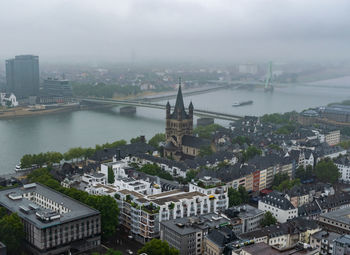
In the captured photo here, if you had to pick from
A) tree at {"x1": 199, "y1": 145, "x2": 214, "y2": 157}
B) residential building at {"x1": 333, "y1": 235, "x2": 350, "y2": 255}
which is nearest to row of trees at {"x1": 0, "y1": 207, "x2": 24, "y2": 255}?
residential building at {"x1": 333, "y1": 235, "x2": 350, "y2": 255}

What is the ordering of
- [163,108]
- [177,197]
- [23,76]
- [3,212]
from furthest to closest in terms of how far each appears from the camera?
[23,76]
[163,108]
[177,197]
[3,212]

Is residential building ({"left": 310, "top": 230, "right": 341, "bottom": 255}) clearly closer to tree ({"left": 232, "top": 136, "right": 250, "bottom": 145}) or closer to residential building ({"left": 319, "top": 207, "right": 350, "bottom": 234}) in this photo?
residential building ({"left": 319, "top": 207, "right": 350, "bottom": 234})

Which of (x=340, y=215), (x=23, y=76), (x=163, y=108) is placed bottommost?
(x=340, y=215)

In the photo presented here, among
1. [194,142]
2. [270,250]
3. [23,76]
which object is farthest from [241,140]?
[23,76]

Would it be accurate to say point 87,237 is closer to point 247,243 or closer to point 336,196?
point 247,243

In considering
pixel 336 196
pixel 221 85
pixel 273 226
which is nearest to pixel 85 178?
pixel 273 226

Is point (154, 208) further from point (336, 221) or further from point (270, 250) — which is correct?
point (336, 221)

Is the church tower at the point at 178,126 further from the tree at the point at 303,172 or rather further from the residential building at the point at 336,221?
the residential building at the point at 336,221

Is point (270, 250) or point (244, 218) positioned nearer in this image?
point (270, 250)
